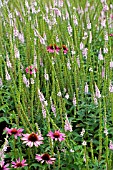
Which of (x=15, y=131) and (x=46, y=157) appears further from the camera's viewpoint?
(x=15, y=131)

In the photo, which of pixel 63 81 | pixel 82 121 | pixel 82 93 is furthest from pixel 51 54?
pixel 82 121

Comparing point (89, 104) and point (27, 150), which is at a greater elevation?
point (89, 104)

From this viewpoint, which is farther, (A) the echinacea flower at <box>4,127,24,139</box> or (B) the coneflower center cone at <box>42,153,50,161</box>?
→ (A) the echinacea flower at <box>4,127,24,139</box>

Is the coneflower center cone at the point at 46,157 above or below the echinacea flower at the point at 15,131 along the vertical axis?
below

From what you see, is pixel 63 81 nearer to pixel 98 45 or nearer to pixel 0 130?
pixel 0 130

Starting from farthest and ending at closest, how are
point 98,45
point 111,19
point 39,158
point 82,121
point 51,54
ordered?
point 111,19 → point 98,45 → point 51,54 → point 82,121 → point 39,158

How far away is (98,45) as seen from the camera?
337 centimetres

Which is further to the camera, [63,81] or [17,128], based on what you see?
[63,81]

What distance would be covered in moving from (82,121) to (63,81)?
0.44 metres

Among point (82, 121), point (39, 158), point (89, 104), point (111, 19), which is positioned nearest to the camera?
point (39, 158)

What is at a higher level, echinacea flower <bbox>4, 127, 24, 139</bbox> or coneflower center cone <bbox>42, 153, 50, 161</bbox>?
echinacea flower <bbox>4, 127, 24, 139</bbox>

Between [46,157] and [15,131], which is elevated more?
[15,131]

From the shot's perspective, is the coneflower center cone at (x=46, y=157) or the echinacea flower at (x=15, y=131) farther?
the echinacea flower at (x=15, y=131)


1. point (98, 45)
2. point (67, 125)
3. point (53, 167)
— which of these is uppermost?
point (98, 45)
